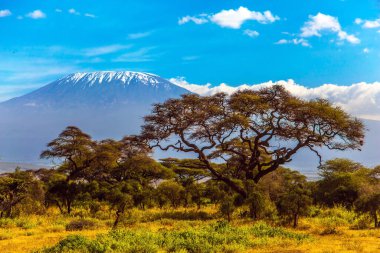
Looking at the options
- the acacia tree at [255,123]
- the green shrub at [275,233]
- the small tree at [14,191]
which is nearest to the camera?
the green shrub at [275,233]

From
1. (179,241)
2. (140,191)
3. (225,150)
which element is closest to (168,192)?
(140,191)

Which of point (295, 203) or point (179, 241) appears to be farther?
point (295, 203)

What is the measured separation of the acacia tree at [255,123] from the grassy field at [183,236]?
5.44m

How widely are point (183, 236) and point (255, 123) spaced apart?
1485cm

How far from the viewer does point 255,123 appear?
3266cm

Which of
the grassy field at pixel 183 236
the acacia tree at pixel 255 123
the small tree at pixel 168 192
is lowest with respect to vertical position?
the grassy field at pixel 183 236

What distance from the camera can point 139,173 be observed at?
45.2m

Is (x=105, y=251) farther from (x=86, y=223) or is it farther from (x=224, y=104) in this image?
(x=224, y=104)

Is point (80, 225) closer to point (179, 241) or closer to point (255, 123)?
point (179, 241)

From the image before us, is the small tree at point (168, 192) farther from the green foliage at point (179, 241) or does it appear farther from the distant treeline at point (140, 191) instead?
the green foliage at point (179, 241)

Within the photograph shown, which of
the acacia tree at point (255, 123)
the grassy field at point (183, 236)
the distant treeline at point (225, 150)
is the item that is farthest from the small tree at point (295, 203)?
the acacia tree at point (255, 123)

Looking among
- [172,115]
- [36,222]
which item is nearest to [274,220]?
[172,115]

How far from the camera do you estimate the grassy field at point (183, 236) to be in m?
17.5

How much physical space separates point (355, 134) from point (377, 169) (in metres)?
10.4
